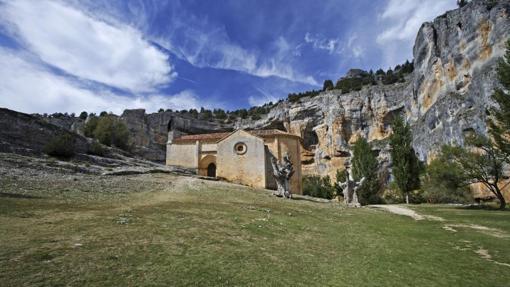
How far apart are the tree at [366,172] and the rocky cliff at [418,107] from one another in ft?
47.3

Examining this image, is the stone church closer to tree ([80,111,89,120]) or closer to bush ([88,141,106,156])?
bush ([88,141,106,156])

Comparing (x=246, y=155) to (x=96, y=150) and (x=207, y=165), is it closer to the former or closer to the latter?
(x=207, y=165)

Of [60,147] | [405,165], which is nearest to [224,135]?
[60,147]

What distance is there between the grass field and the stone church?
27.2 meters

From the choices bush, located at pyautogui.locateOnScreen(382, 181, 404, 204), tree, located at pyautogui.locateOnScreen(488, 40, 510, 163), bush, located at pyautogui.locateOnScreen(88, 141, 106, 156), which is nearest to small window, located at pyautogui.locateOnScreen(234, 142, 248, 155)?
Result: bush, located at pyautogui.locateOnScreen(88, 141, 106, 156)

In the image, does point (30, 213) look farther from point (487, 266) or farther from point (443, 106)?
point (443, 106)

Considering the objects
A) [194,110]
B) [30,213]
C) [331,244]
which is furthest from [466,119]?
[194,110]

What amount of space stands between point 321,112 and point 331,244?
242ft

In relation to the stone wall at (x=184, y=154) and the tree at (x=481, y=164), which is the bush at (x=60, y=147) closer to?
the stone wall at (x=184, y=154)

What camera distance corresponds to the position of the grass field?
6023 mm

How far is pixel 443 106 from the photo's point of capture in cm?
5325

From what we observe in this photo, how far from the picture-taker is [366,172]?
4519 cm

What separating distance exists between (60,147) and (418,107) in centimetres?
6535

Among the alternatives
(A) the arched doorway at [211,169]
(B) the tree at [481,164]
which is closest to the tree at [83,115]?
(A) the arched doorway at [211,169]
